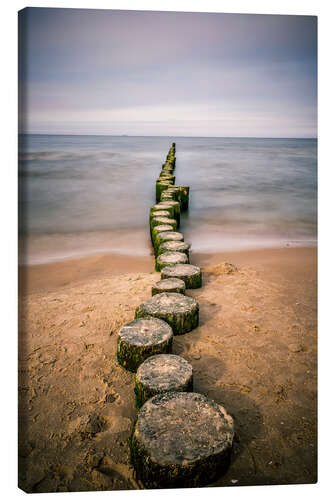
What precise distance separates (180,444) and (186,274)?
6.94 ft

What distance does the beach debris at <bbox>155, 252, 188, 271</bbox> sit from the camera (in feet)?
12.7

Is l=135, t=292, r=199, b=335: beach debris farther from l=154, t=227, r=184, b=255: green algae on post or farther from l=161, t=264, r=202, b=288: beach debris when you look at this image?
l=154, t=227, r=184, b=255: green algae on post

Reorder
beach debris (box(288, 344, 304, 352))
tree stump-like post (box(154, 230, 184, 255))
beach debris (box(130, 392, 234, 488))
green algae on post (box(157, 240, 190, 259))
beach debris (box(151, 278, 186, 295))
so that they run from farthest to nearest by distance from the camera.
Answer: tree stump-like post (box(154, 230, 184, 255))
green algae on post (box(157, 240, 190, 259))
beach debris (box(151, 278, 186, 295))
beach debris (box(288, 344, 304, 352))
beach debris (box(130, 392, 234, 488))

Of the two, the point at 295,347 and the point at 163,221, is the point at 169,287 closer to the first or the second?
the point at 295,347

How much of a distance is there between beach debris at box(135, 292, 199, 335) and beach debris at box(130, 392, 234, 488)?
3.36 ft

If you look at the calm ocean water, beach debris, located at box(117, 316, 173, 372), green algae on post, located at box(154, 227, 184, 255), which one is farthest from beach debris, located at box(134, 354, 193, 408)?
green algae on post, located at box(154, 227, 184, 255)

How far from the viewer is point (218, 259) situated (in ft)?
16.9

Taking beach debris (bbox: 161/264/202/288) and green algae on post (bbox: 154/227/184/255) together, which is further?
green algae on post (bbox: 154/227/184/255)

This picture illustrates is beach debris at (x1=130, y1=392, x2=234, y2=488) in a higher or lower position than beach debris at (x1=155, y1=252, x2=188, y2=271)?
lower

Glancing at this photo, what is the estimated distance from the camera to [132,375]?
2.47 meters

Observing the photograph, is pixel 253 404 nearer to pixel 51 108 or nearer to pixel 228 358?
pixel 228 358

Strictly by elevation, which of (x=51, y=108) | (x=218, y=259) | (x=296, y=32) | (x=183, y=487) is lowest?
(x=183, y=487)
